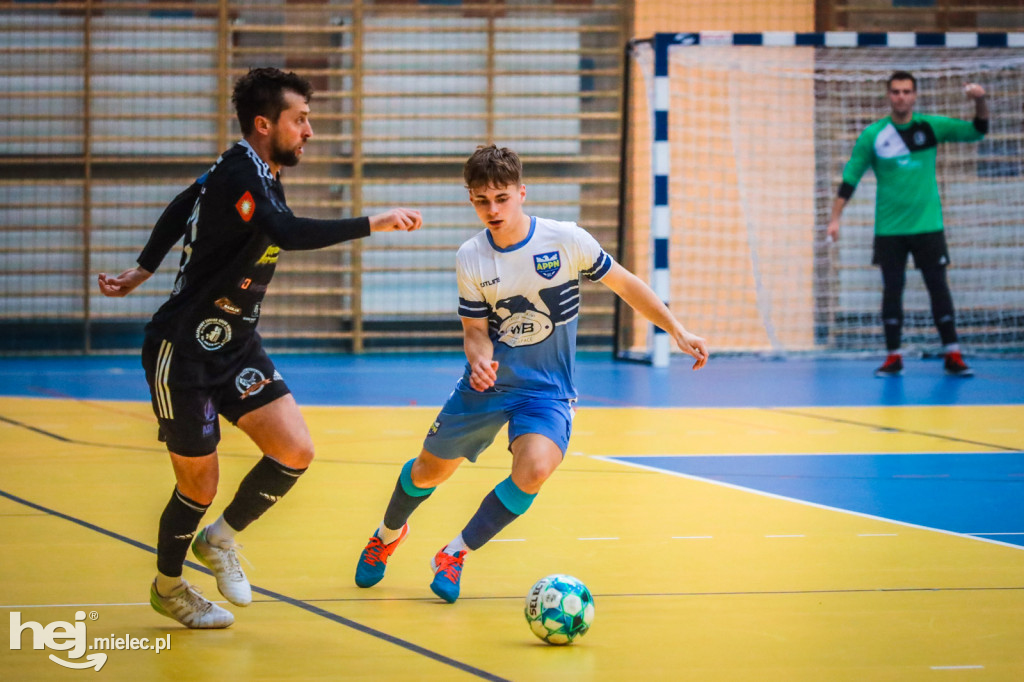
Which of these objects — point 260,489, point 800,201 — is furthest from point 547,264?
point 800,201

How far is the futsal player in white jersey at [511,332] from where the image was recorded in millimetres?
Answer: 3414

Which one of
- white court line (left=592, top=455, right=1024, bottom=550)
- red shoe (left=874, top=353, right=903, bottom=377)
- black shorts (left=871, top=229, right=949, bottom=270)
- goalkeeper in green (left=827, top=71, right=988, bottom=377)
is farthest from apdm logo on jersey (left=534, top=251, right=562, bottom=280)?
red shoe (left=874, top=353, right=903, bottom=377)

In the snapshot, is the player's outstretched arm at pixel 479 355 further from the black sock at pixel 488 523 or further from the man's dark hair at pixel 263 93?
the man's dark hair at pixel 263 93

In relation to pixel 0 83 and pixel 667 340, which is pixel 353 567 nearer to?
pixel 667 340

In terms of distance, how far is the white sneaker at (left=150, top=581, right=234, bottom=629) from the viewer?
3.03m

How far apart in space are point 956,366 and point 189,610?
24.9 feet

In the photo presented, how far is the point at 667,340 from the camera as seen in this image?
33.9 ft

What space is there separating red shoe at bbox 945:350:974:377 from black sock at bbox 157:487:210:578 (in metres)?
7.50

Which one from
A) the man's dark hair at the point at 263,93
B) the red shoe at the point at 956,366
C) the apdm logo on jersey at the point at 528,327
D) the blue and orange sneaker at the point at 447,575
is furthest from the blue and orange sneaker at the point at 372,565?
the red shoe at the point at 956,366

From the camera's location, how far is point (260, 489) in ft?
10.7

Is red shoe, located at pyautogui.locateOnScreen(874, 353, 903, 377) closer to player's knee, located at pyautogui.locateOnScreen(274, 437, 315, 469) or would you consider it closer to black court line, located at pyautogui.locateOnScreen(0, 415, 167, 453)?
black court line, located at pyautogui.locateOnScreen(0, 415, 167, 453)

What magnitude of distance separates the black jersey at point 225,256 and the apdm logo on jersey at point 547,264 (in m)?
0.73

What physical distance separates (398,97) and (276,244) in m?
9.04

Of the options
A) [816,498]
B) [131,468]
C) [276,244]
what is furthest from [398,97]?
[276,244]
